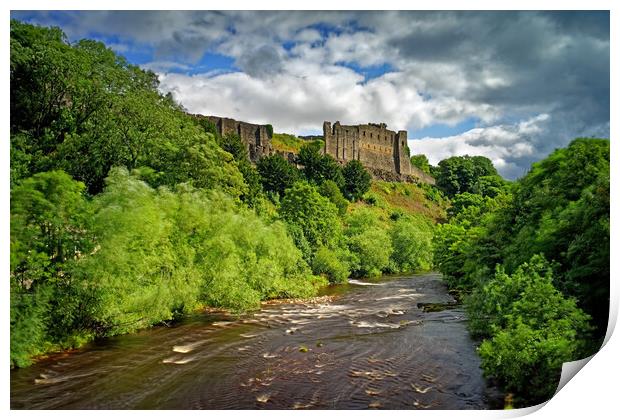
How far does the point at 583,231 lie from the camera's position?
1069cm

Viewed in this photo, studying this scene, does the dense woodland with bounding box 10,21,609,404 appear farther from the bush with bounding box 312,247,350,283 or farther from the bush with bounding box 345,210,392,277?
the bush with bounding box 345,210,392,277

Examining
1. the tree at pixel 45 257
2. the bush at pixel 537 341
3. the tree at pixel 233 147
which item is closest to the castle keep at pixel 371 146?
the tree at pixel 233 147

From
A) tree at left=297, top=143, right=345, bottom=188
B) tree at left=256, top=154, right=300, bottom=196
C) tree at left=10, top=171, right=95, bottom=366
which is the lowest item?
tree at left=10, top=171, right=95, bottom=366

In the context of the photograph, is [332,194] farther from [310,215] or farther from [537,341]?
[537,341]

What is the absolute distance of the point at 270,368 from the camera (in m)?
11.8

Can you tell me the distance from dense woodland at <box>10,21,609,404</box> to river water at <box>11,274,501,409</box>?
2.60 feet

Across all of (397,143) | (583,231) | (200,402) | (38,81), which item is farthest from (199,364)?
(397,143)

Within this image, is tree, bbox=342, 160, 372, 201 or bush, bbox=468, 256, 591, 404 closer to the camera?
bush, bbox=468, 256, 591, 404

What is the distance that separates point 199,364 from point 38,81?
419 inches

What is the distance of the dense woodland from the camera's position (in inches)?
398

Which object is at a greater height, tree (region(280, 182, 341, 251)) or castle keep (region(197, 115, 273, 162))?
castle keep (region(197, 115, 273, 162))

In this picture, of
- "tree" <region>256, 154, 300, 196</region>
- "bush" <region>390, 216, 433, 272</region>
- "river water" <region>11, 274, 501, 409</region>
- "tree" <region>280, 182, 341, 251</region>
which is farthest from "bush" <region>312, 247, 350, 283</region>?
"tree" <region>256, 154, 300, 196</region>

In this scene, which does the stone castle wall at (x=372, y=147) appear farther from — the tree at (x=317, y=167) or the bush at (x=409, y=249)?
the bush at (x=409, y=249)

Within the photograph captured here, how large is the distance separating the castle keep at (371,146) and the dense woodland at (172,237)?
35585mm
